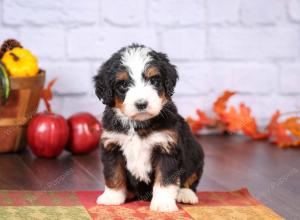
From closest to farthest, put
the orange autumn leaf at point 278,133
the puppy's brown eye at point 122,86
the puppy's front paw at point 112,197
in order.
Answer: the puppy's brown eye at point 122,86 < the puppy's front paw at point 112,197 < the orange autumn leaf at point 278,133

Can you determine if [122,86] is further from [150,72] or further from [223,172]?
[223,172]

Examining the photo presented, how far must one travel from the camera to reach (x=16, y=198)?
10.4ft

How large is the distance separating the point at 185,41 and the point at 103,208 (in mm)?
2437

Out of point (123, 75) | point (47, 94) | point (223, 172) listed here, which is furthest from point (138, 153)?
point (47, 94)

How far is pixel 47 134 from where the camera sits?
4328 mm

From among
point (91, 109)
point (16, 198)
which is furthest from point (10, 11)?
point (16, 198)

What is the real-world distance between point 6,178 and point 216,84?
7.13 feet

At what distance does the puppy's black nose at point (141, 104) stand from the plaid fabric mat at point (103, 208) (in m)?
0.50

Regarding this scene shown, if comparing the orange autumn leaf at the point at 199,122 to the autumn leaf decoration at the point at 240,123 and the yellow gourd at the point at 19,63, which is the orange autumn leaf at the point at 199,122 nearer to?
the autumn leaf decoration at the point at 240,123

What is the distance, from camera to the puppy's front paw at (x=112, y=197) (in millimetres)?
3062

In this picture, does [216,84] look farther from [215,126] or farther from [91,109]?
[91,109]

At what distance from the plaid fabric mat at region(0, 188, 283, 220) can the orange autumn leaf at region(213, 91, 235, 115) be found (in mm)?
1858

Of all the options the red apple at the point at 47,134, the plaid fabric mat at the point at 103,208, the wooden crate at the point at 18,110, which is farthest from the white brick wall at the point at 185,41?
the plaid fabric mat at the point at 103,208

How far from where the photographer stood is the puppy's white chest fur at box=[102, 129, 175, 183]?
2953 millimetres
